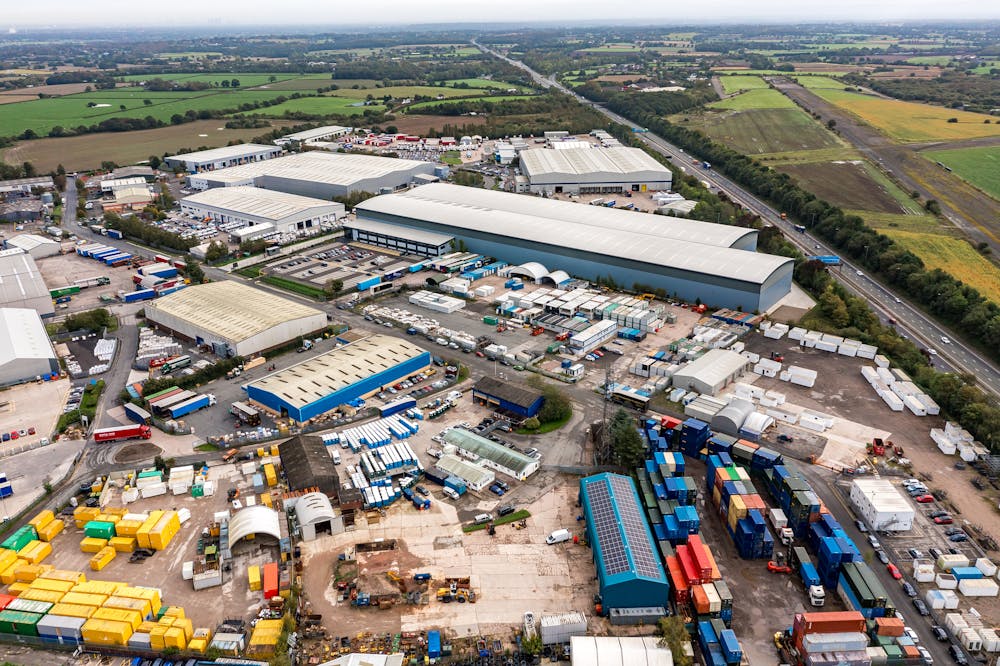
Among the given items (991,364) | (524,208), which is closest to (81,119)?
(524,208)

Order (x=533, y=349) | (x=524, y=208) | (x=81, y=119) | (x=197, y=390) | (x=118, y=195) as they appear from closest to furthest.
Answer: (x=197, y=390)
(x=533, y=349)
(x=524, y=208)
(x=118, y=195)
(x=81, y=119)

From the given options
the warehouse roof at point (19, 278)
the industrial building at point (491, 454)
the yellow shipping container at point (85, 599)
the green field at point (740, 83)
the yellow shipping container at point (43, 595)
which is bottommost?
the industrial building at point (491, 454)

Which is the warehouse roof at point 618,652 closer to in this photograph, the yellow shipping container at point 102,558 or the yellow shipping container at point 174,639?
the yellow shipping container at point 174,639

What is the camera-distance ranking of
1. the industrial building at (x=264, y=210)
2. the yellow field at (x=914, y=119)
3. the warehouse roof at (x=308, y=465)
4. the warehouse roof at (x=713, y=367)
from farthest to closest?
the yellow field at (x=914, y=119) < the industrial building at (x=264, y=210) < the warehouse roof at (x=713, y=367) < the warehouse roof at (x=308, y=465)

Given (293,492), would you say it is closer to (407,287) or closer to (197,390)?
(197,390)

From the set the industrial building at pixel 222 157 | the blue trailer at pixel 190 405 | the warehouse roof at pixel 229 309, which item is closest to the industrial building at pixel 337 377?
the blue trailer at pixel 190 405

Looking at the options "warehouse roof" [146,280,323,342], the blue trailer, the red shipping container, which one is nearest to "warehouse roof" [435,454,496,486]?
the red shipping container
